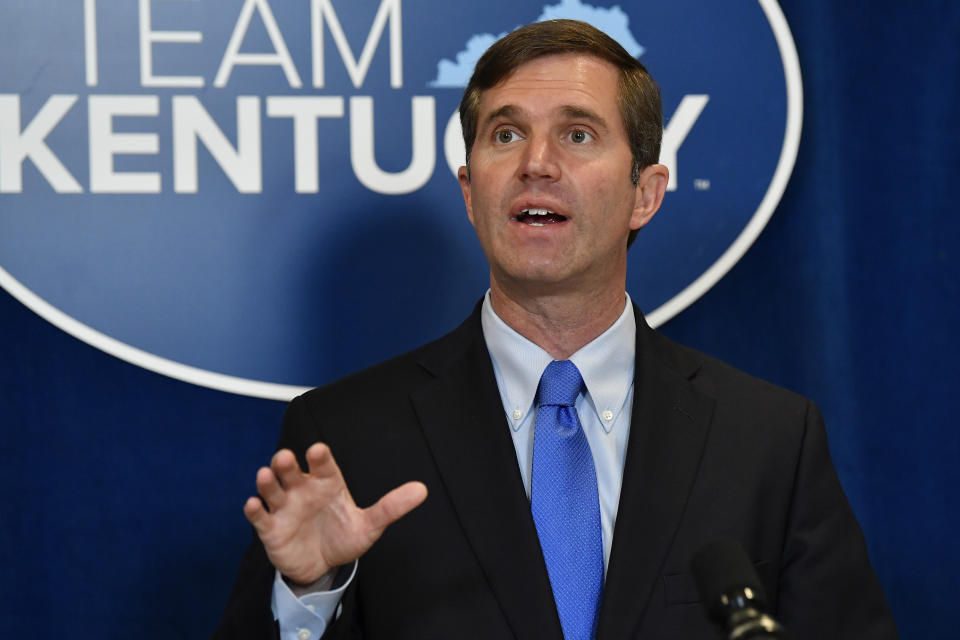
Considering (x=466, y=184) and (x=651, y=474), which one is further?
(x=466, y=184)

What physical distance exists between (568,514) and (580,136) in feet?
1.75

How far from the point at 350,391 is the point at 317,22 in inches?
27.0

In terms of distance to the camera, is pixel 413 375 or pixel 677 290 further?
pixel 677 290

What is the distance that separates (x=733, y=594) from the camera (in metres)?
0.94

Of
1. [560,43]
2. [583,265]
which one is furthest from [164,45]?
[583,265]

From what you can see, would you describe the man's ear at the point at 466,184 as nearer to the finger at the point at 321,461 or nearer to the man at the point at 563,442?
the man at the point at 563,442

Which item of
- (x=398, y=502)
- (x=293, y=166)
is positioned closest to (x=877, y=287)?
(x=293, y=166)

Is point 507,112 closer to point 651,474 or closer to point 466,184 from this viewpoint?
point 466,184

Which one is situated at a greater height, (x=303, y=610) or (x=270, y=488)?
(x=270, y=488)

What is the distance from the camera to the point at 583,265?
159cm

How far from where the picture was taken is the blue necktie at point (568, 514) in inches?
57.4

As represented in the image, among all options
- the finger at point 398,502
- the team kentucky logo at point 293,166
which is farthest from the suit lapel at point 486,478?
the team kentucky logo at point 293,166

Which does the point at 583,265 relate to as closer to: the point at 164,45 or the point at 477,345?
the point at 477,345

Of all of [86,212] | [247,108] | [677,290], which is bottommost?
[677,290]
